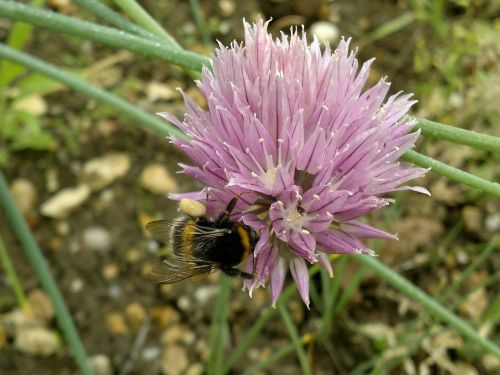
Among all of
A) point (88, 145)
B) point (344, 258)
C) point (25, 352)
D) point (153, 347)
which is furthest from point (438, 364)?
point (88, 145)

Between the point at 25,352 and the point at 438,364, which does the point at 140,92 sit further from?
the point at 438,364

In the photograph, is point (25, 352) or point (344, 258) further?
point (25, 352)

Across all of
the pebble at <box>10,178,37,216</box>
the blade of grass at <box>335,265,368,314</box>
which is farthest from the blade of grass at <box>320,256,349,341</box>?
the pebble at <box>10,178,37,216</box>

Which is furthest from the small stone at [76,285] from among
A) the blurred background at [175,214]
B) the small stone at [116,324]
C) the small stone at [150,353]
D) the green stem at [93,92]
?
the green stem at [93,92]

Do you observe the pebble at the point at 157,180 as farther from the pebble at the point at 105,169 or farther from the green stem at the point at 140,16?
the green stem at the point at 140,16

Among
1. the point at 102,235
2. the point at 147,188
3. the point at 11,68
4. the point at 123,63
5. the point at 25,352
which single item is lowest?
the point at 25,352

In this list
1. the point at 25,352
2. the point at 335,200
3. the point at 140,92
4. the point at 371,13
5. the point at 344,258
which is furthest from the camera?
the point at 371,13
